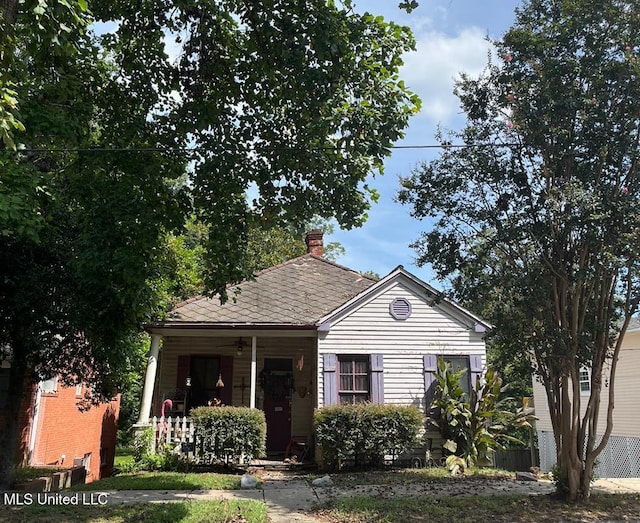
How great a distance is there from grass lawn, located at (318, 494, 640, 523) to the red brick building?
7.23 meters

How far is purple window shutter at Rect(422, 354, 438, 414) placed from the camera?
12531mm

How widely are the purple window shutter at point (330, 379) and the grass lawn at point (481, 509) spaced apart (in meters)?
4.45

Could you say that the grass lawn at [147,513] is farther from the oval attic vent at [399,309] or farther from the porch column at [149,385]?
the oval attic vent at [399,309]

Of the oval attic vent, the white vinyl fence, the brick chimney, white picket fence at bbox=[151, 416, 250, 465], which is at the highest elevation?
the brick chimney

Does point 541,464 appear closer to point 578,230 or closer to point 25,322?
point 578,230

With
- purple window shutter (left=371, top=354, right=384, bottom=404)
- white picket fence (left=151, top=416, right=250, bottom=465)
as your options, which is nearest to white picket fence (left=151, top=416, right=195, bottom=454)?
white picket fence (left=151, top=416, right=250, bottom=465)

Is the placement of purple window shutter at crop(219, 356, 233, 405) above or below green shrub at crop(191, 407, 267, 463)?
above

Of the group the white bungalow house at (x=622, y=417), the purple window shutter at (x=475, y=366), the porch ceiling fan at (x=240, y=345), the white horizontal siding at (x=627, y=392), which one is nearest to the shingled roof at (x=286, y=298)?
the porch ceiling fan at (x=240, y=345)

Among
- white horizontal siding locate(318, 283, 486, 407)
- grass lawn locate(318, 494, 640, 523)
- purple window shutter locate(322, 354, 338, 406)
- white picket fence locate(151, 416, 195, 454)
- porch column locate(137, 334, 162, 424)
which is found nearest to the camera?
grass lawn locate(318, 494, 640, 523)

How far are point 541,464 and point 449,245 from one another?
12.0 metres

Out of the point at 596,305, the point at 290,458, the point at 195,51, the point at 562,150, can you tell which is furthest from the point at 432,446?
the point at 195,51

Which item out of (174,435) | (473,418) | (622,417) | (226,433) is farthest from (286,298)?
(622,417)

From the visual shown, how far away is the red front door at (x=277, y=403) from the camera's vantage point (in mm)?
13695

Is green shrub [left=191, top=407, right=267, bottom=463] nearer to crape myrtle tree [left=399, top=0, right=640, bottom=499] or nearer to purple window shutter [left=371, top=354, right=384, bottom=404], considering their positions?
purple window shutter [left=371, top=354, right=384, bottom=404]
